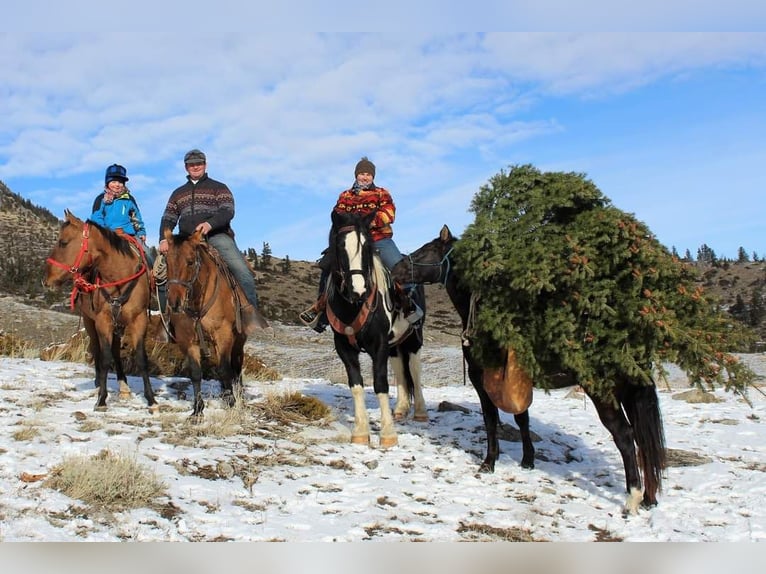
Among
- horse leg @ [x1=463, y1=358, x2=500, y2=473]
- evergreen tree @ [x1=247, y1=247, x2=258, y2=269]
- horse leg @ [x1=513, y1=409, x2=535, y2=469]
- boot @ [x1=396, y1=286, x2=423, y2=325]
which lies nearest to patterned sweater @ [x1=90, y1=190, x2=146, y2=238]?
boot @ [x1=396, y1=286, x2=423, y2=325]

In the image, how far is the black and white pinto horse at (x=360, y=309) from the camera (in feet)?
22.1

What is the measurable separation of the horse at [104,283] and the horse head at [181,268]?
3.54ft

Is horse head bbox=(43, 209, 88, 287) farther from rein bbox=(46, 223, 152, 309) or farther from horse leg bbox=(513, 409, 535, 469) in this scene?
horse leg bbox=(513, 409, 535, 469)

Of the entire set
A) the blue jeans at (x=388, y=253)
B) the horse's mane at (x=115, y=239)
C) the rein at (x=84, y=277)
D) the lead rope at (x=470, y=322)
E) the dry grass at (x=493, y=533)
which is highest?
the horse's mane at (x=115, y=239)

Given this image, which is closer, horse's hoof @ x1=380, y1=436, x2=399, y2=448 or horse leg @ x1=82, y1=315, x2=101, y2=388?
horse's hoof @ x1=380, y1=436, x2=399, y2=448

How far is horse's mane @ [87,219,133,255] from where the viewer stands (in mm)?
8039

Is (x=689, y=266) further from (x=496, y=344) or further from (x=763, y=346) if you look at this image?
(x=763, y=346)

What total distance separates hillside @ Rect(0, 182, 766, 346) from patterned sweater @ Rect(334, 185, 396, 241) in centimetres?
2204

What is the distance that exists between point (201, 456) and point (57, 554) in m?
2.43

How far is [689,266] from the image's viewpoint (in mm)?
5258

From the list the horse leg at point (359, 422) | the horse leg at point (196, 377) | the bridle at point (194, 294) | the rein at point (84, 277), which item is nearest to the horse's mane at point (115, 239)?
the rein at point (84, 277)

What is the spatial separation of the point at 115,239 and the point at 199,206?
120cm

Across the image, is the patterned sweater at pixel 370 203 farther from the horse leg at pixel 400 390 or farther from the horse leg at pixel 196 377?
the horse leg at pixel 196 377

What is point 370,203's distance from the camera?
7.74m
